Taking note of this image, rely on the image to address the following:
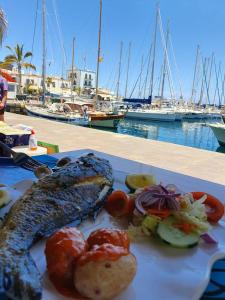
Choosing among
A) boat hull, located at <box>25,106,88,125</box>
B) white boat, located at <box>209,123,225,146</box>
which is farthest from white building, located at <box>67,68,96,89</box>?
white boat, located at <box>209,123,225,146</box>

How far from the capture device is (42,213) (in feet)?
3.60

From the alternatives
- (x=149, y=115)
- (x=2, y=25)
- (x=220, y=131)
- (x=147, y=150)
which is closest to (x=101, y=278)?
(x=147, y=150)

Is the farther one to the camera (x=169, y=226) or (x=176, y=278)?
(x=169, y=226)

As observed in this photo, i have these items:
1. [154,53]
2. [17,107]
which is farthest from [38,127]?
[154,53]

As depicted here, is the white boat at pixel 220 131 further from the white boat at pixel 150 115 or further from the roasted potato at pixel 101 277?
the roasted potato at pixel 101 277

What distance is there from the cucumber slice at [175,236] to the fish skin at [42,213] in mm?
300

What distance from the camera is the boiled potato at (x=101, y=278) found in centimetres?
81

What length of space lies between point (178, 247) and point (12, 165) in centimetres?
145

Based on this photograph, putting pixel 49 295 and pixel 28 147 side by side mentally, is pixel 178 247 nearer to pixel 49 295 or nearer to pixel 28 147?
pixel 49 295

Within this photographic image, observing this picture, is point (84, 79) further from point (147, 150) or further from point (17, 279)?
point (17, 279)

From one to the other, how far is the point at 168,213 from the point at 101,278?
559mm

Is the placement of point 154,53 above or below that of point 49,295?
above

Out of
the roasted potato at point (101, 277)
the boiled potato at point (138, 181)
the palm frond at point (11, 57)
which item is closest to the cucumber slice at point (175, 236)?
the roasted potato at point (101, 277)

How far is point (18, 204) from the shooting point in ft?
3.78
